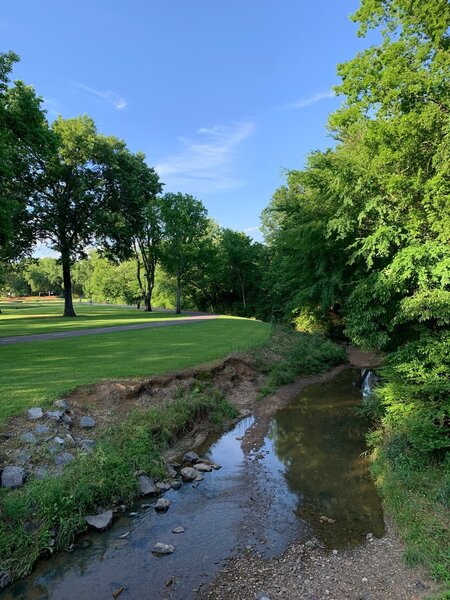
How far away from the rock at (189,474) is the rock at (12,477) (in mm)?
3420

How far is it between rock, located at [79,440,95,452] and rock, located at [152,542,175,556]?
298 centimetres

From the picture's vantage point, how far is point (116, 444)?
888 cm

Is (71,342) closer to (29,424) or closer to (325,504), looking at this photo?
(29,424)

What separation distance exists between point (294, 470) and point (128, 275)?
6769cm

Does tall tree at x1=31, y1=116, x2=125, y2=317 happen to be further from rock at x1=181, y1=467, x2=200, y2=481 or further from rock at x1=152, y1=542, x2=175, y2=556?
rock at x1=152, y1=542, x2=175, y2=556

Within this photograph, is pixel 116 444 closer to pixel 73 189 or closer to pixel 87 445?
pixel 87 445

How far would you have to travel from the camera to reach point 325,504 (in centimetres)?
756

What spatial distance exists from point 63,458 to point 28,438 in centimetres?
95

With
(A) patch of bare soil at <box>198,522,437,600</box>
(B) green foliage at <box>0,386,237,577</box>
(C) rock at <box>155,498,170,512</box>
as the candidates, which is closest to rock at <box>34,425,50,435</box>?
(B) green foliage at <box>0,386,237,577</box>

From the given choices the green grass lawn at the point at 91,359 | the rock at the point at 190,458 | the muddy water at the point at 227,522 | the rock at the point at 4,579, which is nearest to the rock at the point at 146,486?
the muddy water at the point at 227,522

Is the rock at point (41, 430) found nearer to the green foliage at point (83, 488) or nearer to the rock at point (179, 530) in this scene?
the green foliage at point (83, 488)

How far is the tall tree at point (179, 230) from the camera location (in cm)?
4081

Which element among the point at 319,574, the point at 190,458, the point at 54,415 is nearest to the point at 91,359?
the point at 54,415

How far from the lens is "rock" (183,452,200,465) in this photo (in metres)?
9.66
